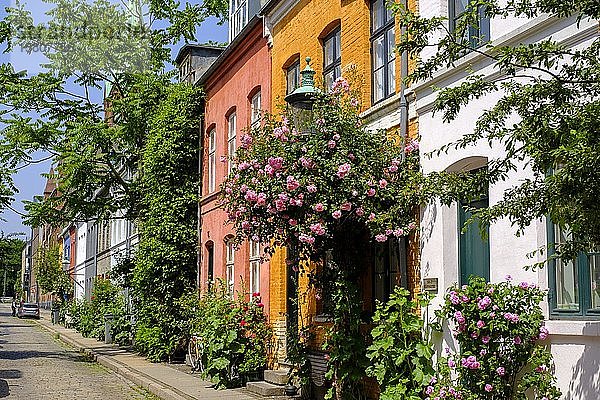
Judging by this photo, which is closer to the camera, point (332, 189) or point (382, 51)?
point (332, 189)

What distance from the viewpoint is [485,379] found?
8766 mm

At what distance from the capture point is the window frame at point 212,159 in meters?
22.0

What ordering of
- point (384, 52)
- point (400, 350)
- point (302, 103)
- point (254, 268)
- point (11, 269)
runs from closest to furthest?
1. point (400, 350)
2. point (302, 103)
3. point (384, 52)
4. point (254, 268)
5. point (11, 269)

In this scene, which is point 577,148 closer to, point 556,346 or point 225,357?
point 556,346

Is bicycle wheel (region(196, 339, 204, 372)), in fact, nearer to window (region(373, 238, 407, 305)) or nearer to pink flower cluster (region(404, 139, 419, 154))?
window (region(373, 238, 407, 305))

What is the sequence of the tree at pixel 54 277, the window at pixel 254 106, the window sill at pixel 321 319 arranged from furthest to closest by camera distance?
1. the tree at pixel 54 277
2. the window at pixel 254 106
3. the window sill at pixel 321 319

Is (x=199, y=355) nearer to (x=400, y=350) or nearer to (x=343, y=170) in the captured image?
(x=400, y=350)

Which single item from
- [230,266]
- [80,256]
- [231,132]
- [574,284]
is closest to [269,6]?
[231,132]

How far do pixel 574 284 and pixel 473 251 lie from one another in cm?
212

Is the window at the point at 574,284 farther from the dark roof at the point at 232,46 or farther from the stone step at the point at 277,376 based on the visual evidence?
the dark roof at the point at 232,46

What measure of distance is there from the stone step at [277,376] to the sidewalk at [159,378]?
21.5 inches

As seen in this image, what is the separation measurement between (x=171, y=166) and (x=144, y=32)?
852 cm

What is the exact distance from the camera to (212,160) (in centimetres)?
2230

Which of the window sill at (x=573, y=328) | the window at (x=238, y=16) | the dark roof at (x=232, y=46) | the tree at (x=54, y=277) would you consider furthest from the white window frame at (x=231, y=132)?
the tree at (x=54, y=277)
